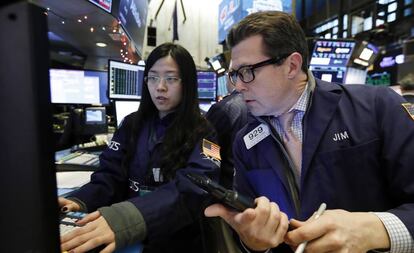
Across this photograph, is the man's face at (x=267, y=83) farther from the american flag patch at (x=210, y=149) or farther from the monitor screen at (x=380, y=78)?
the monitor screen at (x=380, y=78)

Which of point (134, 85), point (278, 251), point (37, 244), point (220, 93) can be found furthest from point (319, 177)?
point (220, 93)

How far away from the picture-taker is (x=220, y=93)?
16.9 ft

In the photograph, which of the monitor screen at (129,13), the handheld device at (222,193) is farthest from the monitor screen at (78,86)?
the handheld device at (222,193)

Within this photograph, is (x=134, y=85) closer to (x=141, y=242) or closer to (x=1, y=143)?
(x=141, y=242)

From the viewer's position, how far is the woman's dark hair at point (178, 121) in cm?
118

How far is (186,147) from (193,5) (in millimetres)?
7608

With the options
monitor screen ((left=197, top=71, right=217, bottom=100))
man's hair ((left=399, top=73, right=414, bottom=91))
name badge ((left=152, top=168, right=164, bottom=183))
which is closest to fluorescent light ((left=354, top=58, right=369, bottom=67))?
man's hair ((left=399, top=73, right=414, bottom=91))

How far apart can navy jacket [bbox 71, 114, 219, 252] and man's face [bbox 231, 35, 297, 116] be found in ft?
0.83

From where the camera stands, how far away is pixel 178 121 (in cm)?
128

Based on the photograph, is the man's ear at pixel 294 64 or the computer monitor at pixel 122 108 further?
the computer monitor at pixel 122 108

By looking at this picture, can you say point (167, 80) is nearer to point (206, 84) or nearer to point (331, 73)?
point (206, 84)

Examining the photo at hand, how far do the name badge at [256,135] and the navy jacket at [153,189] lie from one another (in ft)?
0.48

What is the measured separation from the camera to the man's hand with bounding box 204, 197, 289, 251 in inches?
24.0

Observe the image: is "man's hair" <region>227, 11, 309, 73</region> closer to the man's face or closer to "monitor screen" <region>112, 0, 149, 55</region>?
the man's face
